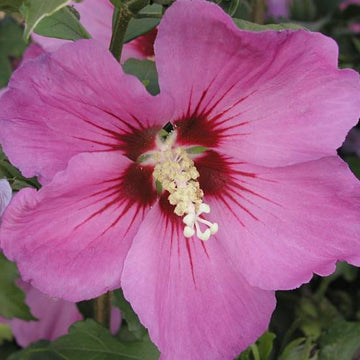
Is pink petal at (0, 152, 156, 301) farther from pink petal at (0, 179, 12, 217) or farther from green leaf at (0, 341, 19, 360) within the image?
green leaf at (0, 341, 19, 360)

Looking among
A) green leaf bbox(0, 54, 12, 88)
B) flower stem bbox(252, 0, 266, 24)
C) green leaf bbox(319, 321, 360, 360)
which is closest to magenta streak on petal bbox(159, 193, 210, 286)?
green leaf bbox(319, 321, 360, 360)

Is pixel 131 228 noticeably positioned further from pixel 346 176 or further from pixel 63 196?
pixel 346 176

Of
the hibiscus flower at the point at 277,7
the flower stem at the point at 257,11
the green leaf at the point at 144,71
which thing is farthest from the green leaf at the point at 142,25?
the hibiscus flower at the point at 277,7

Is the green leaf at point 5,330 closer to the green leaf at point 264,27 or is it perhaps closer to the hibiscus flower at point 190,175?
the hibiscus flower at point 190,175

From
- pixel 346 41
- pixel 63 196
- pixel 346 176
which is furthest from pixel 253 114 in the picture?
pixel 346 41

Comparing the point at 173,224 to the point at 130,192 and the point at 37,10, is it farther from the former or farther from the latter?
the point at 37,10
